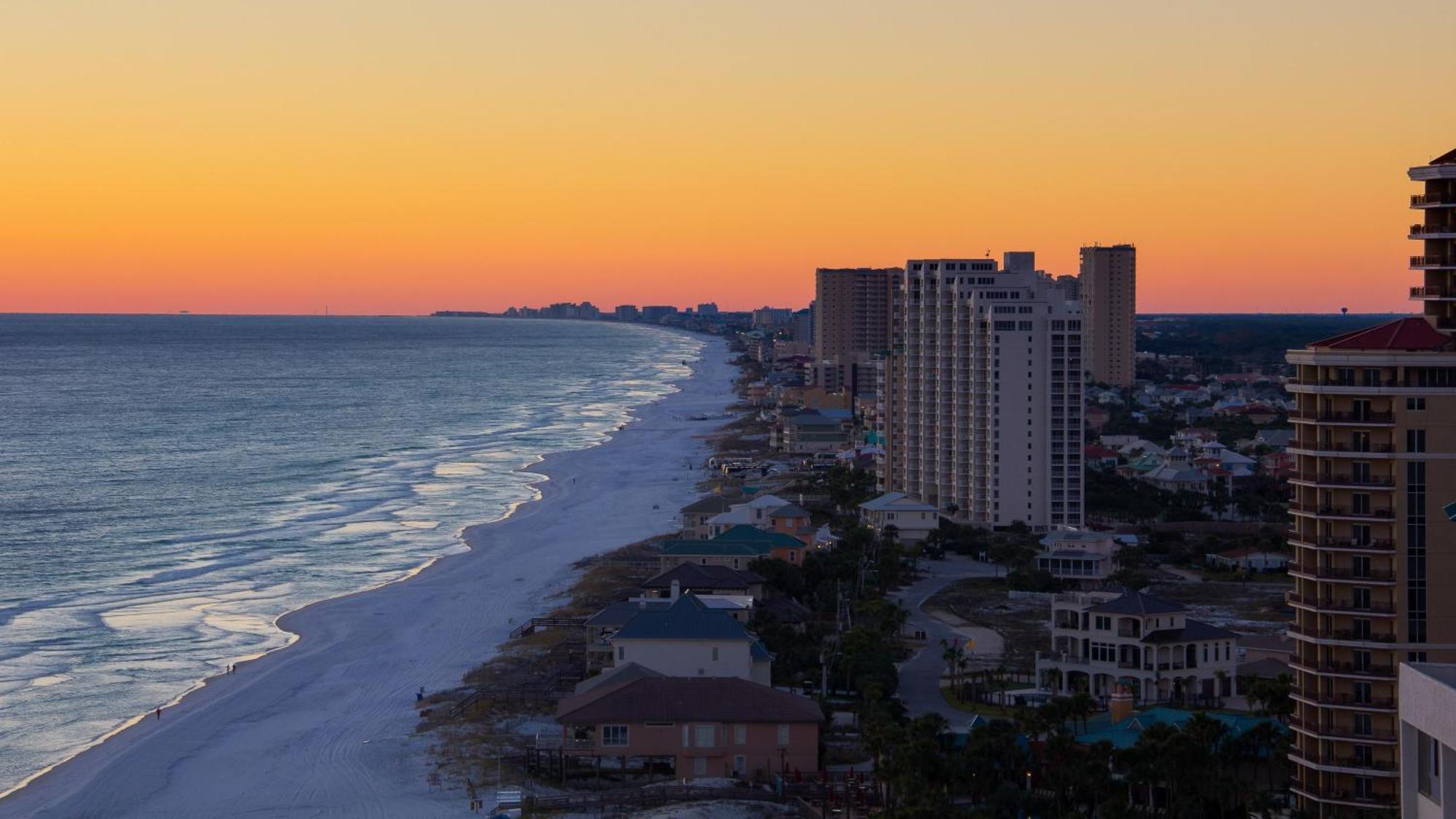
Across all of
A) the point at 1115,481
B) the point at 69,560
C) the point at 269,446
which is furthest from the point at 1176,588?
the point at 269,446

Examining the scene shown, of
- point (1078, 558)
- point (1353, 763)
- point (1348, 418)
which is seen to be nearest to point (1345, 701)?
point (1353, 763)

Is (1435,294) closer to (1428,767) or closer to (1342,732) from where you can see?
(1342,732)

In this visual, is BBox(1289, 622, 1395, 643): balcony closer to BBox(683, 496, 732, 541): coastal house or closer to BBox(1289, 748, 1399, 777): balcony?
BBox(1289, 748, 1399, 777): balcony

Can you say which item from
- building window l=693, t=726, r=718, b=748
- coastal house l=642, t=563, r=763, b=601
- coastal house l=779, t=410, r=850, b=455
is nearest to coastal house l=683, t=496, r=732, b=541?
coastal house l=642, t=563, r=763, b=601

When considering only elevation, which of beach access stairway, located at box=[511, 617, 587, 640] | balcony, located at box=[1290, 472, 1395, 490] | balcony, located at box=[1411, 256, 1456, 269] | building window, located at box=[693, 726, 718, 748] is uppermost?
balcony, located at box=[1411, 256, 1456, 269]

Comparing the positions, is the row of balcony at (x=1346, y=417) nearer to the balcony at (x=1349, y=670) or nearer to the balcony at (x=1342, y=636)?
the balcony at (x=1342, y=636)

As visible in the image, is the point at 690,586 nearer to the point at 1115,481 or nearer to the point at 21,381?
the point at 1115,481
